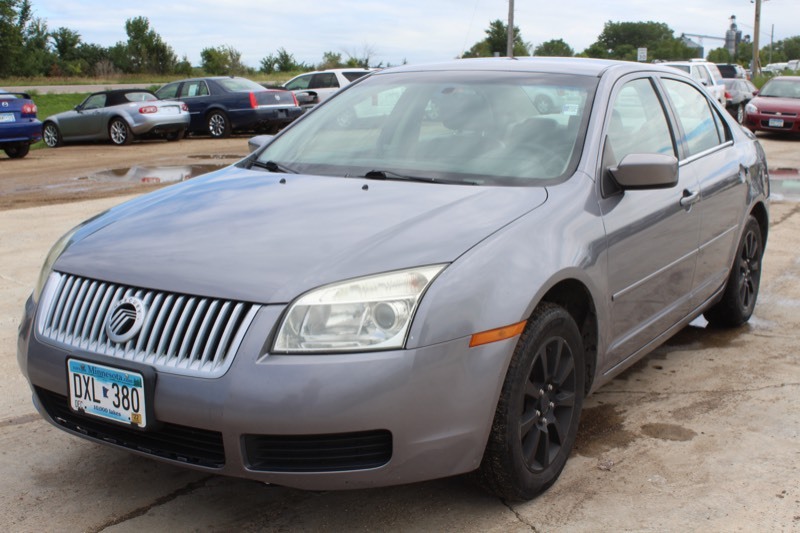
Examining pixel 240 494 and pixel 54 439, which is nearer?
pixel 240 494

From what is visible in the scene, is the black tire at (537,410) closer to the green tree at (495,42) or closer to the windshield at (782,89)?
the windshield at (782,89)

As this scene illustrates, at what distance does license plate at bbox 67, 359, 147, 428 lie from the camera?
108 inches

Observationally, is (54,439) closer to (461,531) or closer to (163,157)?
(461,531)

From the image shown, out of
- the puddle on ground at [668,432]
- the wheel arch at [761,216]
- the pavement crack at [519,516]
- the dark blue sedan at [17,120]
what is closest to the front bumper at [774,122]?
the dark blue sedan at [17,120]

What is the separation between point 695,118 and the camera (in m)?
4.79

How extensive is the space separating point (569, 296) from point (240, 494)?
1.40 m

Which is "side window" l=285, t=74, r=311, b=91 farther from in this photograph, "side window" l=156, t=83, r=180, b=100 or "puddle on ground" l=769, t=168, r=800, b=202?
"puddle on ground" l=769, t=168, r=800, b=202

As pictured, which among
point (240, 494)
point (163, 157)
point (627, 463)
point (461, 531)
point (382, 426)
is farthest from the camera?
point (163, 157)

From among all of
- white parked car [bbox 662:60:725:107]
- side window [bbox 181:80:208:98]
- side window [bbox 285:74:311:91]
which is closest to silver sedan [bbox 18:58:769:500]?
side window [bbox 181:80:208:98]

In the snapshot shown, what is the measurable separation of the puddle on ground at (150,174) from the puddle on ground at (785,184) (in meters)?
7.84

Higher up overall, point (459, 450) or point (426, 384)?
point (426, 384)

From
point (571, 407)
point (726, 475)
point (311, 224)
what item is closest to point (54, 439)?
point (311, 224)

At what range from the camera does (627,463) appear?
3510mm

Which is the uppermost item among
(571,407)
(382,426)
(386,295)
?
(386,295)
